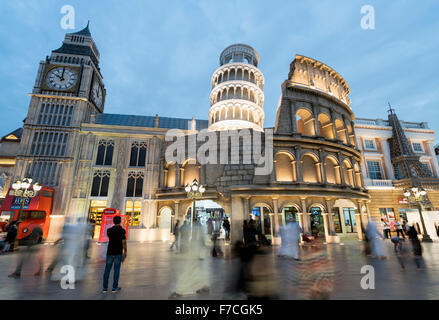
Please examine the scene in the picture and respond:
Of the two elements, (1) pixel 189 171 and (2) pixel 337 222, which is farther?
(2) pixel 337 222

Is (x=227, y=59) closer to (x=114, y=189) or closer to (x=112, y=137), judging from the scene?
(x=112, y=137)

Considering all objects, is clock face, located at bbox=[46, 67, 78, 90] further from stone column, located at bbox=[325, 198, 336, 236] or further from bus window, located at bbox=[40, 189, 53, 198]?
stone column, located at bbox=[325, 198, 336, 236]

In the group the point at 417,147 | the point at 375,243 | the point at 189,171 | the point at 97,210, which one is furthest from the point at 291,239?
the point at 417,147

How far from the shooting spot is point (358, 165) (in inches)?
810

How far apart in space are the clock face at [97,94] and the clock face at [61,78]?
8.27ft

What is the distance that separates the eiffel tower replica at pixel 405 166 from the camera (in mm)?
21500

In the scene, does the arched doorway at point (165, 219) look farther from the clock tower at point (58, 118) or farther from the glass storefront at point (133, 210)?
the clock tower at point (58, 118)

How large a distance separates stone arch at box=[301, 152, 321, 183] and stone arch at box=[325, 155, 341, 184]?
53.8 inches

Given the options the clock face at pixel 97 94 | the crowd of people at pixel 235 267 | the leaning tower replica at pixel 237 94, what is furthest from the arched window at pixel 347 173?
the clock face at pixel 97 94

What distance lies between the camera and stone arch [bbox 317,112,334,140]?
19450 mm

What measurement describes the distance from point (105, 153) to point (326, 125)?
87.0ft

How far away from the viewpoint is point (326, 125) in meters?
19.9

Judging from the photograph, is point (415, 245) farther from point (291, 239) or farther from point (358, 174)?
point (358, 174)

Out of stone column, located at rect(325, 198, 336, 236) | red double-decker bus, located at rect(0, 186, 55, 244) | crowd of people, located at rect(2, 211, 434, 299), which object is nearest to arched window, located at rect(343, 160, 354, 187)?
stone column, located at rect(325, 198, 336, 236)
